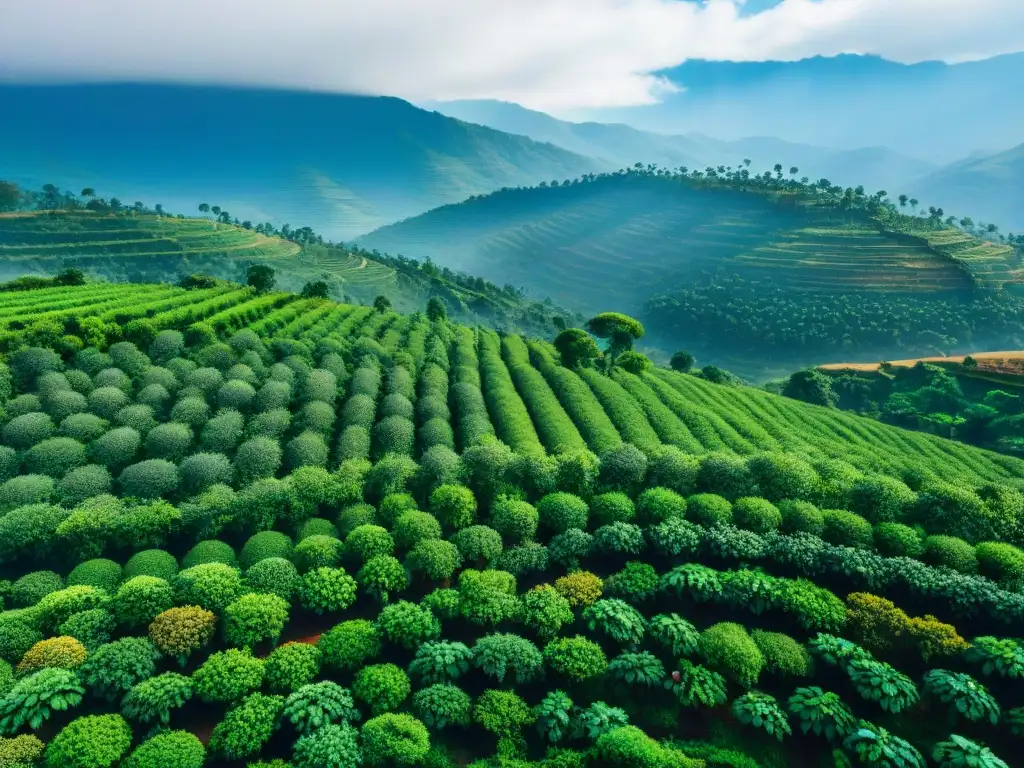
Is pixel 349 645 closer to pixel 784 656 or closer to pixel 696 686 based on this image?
pixel 696 686

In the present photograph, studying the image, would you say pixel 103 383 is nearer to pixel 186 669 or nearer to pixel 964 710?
pixel 186 669

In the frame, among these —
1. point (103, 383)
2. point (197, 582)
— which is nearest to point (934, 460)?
point (197, 582)

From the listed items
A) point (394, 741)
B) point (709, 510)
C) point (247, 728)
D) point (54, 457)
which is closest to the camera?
point (394, 741)


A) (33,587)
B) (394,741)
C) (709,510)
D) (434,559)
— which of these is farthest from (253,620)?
(709,510)

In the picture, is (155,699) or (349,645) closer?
(155,699)

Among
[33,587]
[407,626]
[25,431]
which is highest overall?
[25,431]

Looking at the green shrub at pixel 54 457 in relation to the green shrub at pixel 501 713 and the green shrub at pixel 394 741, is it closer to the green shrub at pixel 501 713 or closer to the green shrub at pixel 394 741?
the green shrub at pixel 394 741

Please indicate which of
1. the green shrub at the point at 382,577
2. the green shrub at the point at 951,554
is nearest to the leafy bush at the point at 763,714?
the green shrub at the point at 951,554

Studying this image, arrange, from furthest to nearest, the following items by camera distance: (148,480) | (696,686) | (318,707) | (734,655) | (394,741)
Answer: (148,480)
(734,655)
(696,686)
(318,707)
(394,741)
